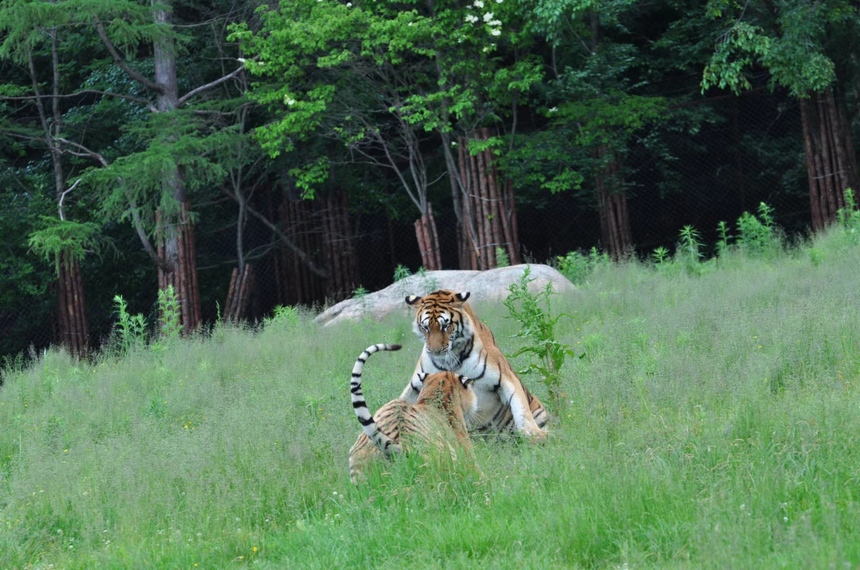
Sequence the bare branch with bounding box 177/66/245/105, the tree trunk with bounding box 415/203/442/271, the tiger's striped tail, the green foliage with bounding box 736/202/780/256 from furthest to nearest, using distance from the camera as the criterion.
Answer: the bare branch with bounding box 177/66/245/105
the tree trunk with bounding box 415/203/442/271
the green foliage with bounding box 736/202/780/256
the tiger's striped tail

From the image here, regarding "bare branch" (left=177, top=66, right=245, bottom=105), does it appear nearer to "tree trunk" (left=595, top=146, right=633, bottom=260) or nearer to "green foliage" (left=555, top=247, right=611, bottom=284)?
"tree trunk" (left=595, top=146, right=633, bottom=260)

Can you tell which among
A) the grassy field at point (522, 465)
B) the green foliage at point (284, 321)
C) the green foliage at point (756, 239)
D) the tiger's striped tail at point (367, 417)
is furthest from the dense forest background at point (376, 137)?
the tiger's striped tail at point (367, 417)

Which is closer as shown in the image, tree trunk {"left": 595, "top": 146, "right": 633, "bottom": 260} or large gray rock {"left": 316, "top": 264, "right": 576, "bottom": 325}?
large gray rock {"left": 316, "top": 264, "right": 576, "bottom": 325}

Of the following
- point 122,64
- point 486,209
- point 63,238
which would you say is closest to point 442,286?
point 486,209

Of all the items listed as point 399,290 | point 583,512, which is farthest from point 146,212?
point 583,512

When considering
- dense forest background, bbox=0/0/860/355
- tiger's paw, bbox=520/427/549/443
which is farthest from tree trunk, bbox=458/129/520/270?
tiger's paw, bbox=520/427/549/443

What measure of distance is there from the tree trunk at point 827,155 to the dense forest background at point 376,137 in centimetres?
3

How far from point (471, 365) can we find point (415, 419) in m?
0.72

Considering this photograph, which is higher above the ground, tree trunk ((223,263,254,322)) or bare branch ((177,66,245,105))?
bare branch ((177,66,245,105))

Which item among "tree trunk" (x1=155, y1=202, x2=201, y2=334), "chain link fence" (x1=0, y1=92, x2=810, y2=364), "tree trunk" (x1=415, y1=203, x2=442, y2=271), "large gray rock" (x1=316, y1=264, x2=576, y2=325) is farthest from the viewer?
"chain link fence" (x1=0, y1=92, x2=810, y2=364)

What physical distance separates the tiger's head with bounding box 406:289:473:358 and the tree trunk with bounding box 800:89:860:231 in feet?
37.9

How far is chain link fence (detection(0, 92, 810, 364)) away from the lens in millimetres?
20578

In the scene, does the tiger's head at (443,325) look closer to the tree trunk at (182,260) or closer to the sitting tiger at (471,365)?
the sitting tiger at (471,365)

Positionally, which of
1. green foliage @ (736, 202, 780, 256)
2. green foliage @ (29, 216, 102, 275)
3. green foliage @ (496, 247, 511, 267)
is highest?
green foliage @ (29, 216, 102, 275)
